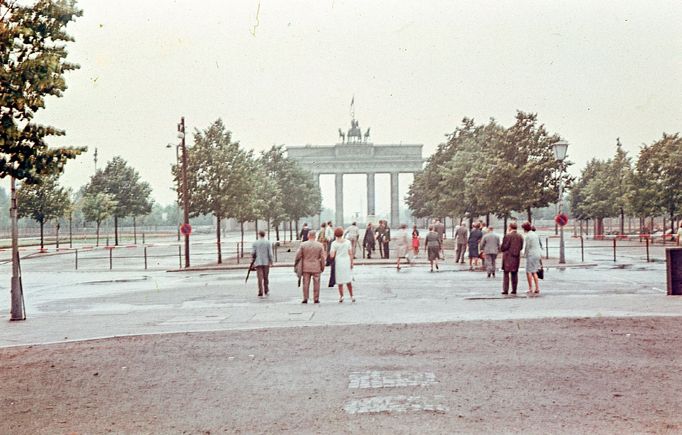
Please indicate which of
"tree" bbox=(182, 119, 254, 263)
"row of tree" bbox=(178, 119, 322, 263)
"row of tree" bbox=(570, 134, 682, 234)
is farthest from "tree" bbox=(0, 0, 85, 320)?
"row of tree" bbox=(570, 134, 682, 234)

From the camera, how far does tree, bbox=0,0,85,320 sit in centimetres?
1234

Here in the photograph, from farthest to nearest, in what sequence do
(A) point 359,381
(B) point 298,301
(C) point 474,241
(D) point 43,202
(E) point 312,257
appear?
(D) point 43,202 → (C) point 474,241 → (B) point 298,301 → (E) point 312,257 → (A) point 359,381

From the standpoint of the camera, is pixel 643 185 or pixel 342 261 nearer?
pixel 342 261

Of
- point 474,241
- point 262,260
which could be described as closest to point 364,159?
point 474,241

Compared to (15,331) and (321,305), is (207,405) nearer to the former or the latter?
(15,331)

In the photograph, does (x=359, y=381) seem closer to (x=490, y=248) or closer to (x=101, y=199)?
(x=490, y=248)

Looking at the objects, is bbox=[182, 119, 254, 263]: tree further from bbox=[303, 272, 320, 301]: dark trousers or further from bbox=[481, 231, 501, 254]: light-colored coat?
bbox=[303, 272, 320, 301]: dark trousers

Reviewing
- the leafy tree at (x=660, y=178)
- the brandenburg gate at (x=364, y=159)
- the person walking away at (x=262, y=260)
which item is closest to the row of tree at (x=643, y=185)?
the leafy tree at (x=660, y=178)

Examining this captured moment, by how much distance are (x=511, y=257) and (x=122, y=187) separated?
63979mm

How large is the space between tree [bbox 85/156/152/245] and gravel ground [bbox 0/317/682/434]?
66704 mm

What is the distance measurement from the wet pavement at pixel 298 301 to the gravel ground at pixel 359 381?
1609 millimetres

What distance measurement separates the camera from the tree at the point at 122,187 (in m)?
76.1

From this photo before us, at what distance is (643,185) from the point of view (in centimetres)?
5428

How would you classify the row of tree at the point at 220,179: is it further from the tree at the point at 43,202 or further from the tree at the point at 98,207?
the tree at the point at 98,207
